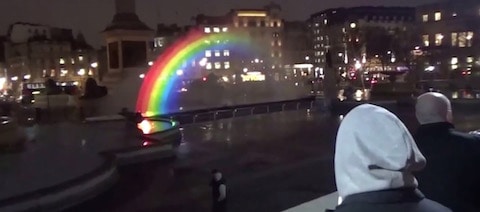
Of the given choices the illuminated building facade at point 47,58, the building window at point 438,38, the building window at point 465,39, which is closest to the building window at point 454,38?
the building window at point 465,39

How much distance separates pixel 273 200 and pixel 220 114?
58.2 feet

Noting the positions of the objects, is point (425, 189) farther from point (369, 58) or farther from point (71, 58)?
point (71, 58)

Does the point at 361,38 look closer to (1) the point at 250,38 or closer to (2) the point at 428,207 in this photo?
(1) the point at 250,38

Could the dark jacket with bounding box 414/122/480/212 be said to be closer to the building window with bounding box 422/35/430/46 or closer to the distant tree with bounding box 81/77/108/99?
the distant tree with bounding box 81/77/108/99

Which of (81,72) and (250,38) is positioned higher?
(250,38)

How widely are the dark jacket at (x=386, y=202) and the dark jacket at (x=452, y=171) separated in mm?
1444

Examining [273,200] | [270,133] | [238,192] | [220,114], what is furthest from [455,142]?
[220,114]

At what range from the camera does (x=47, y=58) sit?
9975 centimetres

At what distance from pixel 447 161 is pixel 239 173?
8709 millimetres

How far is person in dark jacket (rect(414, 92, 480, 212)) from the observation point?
12.8ft

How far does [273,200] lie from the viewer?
9.90m

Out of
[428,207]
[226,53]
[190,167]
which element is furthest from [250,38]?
[428,207]

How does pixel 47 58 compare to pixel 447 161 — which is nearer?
pixel 447 161

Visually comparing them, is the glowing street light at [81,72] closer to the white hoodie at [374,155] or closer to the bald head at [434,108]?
the bald head at [434,108]
